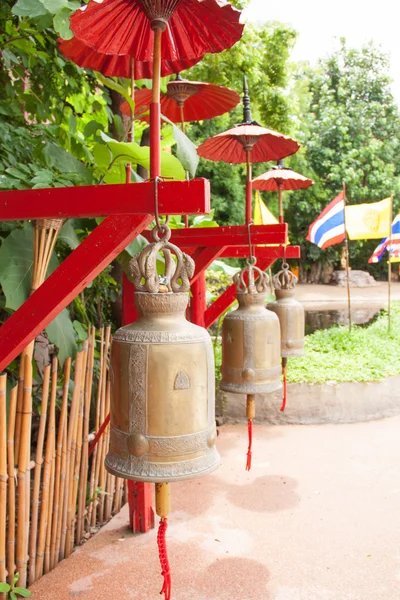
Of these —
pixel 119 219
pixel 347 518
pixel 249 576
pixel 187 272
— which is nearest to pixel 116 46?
pixel 119 219

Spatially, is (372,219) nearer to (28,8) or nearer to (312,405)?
(312,405)

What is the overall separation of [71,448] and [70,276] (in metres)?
1.98

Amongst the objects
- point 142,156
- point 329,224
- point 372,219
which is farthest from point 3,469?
point 372,219

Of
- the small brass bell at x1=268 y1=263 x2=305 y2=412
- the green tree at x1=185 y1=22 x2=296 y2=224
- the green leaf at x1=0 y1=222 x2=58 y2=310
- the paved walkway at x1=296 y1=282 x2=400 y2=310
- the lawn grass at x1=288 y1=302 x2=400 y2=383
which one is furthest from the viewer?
the paved walkway at x1=296 y1=282 x2=400 y2=310

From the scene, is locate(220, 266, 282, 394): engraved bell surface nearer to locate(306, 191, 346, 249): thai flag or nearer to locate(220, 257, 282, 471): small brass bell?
locate(220, 257, 282, 471): small brass bell

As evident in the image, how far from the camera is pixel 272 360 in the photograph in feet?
9.21

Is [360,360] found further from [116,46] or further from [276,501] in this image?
[116,46]

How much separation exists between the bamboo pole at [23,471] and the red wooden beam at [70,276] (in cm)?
79

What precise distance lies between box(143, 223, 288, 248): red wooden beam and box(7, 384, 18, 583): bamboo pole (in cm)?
146

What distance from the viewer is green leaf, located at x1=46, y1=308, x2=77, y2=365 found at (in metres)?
2.71

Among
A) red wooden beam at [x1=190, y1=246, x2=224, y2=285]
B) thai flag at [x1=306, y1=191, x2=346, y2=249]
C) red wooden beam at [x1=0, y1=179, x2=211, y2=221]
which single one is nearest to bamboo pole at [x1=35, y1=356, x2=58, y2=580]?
red wooden beam at [x1=190, y1=246, x2=224, y2=285]

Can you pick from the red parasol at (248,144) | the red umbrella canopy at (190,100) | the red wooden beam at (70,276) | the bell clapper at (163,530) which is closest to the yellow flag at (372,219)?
the red parasol at (248,144)

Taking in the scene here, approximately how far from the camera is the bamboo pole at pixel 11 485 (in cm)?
275

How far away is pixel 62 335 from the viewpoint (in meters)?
2.77
